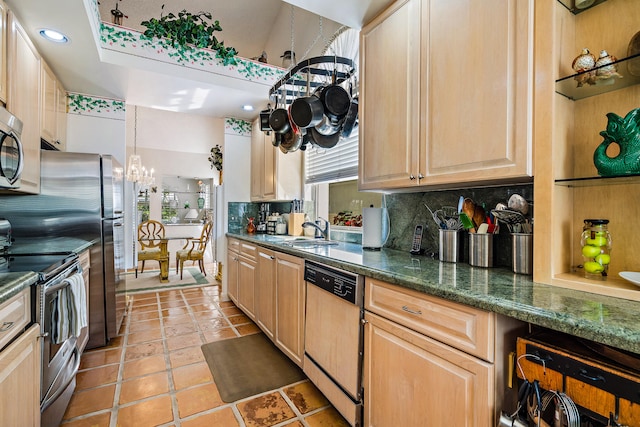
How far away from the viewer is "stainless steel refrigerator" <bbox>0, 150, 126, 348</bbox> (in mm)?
2330

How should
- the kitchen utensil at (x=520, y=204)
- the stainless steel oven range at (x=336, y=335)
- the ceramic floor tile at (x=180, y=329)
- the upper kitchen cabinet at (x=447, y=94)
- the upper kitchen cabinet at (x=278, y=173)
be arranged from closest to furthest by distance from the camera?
1. the upper kitchen cabinet at (x=447, y=94)
2. the kitchen utensil at (x=520, y=204)
3. the stainless steel oven range at (x=336, y=335)
4. the ceramic floor tile at (x=180, y=329)
5. the upper kitchen cabinet at (x=278, y=173)

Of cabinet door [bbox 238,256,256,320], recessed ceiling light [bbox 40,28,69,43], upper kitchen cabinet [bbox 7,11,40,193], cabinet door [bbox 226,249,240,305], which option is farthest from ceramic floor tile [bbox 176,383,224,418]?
recessed ceiling light [bbox 40,28,69,43]

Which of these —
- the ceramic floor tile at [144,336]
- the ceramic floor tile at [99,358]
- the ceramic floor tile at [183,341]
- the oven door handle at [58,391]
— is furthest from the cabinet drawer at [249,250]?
the oven door handle at [58,391]

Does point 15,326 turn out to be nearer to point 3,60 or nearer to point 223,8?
point 3,60

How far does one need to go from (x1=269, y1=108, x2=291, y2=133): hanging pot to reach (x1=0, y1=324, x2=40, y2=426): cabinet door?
1862mm

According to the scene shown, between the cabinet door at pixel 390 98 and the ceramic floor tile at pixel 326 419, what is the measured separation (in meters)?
1.36

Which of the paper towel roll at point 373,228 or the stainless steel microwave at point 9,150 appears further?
the paper towel roll at point 373,228

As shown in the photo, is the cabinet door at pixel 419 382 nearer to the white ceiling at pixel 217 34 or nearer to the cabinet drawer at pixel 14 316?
the cabinet drawer at pixel 14 316

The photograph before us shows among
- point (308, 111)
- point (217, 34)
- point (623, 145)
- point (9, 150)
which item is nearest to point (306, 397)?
point (308, 111)

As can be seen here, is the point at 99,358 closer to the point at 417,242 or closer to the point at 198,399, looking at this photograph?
the point at 198,399

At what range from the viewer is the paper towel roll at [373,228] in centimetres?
208

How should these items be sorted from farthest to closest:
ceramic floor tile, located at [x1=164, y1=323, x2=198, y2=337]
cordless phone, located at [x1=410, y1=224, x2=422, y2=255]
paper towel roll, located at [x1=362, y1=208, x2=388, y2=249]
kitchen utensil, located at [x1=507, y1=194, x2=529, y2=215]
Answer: ceramic floor tile, located at [x1=164, y1=323, x2=198, y2=337] → paper towel roll, located at [x1=362, y1=208, x2=388, y2=249] → cordless phone, located at [x1=410, y1=224, x2=422, y2=255] → kitchen utensil, located at [x1=507, y1=194, x2=529, y2=215]

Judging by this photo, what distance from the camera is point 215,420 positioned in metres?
1.64

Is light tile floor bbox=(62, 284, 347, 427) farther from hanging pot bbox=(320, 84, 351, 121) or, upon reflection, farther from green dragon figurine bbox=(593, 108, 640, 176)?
hanging pot bbox=(320, 84, 351, 121)
